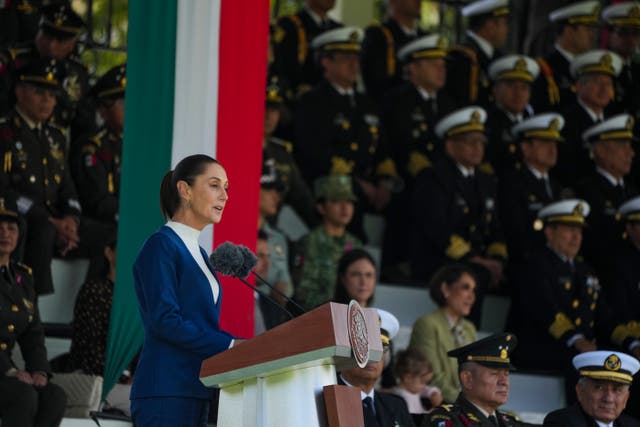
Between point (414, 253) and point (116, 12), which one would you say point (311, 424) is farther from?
point (116, 12)

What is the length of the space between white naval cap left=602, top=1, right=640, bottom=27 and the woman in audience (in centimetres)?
370

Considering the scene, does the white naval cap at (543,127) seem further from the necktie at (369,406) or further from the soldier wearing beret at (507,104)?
the necktie at (369,406)

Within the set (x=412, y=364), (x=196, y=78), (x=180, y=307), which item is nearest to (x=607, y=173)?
(x=412, y=364)

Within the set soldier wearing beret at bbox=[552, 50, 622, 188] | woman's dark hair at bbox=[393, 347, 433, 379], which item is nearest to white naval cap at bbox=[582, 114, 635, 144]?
soldier wearing beret at bbox=[552, 50, 622, 188]

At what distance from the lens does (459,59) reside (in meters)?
9.54

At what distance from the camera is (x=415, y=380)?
6.29 meters

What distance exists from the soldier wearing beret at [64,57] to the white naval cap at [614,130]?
11.2ft

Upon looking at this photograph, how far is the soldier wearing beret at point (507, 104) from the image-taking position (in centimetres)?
908

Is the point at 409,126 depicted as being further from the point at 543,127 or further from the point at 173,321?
the point at 173,321

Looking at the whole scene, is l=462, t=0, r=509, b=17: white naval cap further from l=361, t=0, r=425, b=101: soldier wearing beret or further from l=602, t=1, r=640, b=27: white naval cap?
l=602, t=1, r=640, b=27: white naval cap

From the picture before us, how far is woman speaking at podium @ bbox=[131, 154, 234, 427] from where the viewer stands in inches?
133

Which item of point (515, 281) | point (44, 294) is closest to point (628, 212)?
point (515, 281)

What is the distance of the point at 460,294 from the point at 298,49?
282cm

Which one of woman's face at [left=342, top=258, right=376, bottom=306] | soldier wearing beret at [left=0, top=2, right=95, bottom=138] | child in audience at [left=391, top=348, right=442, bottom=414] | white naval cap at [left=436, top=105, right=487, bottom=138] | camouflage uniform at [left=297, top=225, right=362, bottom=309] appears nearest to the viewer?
child in audience at [left=391, top=348, right=442, bottom=414]
